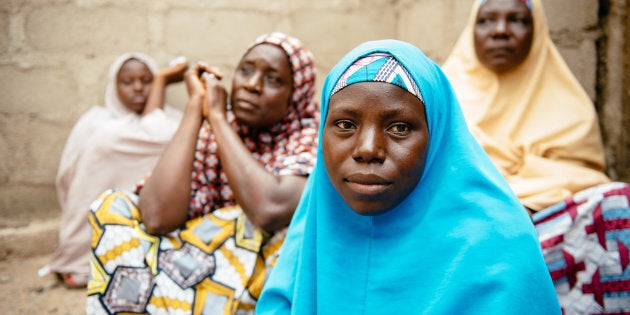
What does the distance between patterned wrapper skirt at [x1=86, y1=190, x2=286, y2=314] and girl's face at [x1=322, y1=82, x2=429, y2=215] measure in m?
0.94

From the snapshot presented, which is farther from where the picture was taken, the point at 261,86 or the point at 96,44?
the point at 96,44

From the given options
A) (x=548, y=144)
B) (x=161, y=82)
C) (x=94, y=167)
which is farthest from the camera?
(x=161, y=82)

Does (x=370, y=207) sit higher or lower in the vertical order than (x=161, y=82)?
lower

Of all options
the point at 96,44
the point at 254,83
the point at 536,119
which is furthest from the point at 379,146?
the point at 96,44

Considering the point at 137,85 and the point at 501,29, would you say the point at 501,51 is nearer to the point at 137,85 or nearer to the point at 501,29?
the point at 501,29

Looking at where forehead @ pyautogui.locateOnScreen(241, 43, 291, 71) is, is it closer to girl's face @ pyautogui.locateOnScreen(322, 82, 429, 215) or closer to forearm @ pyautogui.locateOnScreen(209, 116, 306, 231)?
forearm @ pyautogui.locateOnScreen(209, 116, 306, 231)

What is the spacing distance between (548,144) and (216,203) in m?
1.75

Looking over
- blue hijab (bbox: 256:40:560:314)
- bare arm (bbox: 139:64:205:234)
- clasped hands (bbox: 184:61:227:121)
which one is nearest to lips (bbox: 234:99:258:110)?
clasped hands (bbox: 184:61:227:121)

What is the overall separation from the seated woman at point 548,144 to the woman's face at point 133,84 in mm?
2200

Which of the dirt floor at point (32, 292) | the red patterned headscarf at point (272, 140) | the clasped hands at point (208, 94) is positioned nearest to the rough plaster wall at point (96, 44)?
the dirt floor at point (32, 292)

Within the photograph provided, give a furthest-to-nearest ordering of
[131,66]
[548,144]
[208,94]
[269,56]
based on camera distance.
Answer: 1. [131,66]
2. [548,144]
3. [208,94]
4. [269,56]

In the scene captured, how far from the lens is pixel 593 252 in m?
2.02

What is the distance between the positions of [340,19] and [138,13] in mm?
1612

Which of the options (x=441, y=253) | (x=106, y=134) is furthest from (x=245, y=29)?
(x=441, y=253)
